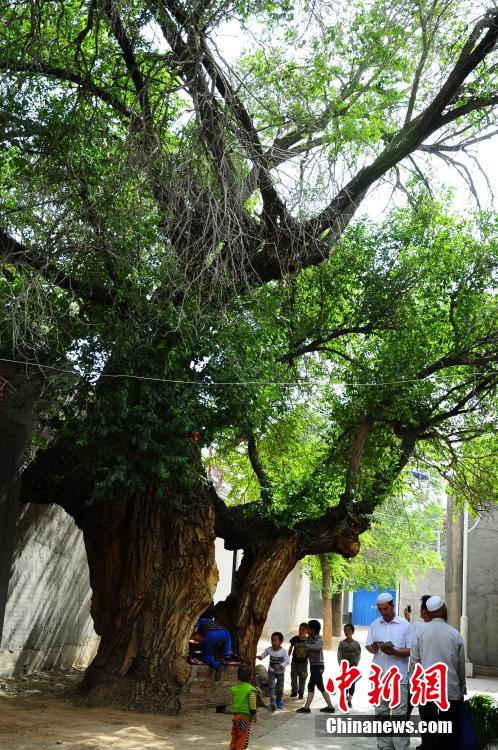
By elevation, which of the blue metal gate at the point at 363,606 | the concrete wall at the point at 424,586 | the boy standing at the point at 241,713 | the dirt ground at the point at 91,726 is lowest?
the dirt ground at the point at 91,726

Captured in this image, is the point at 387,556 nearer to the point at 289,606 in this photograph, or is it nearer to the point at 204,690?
the point at 289,606

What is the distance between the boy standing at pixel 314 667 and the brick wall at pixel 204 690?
1.62 m

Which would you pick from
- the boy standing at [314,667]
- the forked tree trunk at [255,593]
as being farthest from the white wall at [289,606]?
the forked tree trunk at [255,593]

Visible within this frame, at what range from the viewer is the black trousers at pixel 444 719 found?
6484mm

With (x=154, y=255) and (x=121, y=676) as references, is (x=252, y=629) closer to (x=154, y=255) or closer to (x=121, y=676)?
(x=121, y=676)

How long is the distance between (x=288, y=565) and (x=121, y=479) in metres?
4.72

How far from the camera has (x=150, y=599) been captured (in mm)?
11688

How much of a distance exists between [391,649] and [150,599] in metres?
5.06

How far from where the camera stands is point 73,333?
10.7 meters

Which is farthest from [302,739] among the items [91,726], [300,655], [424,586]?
[424,586]

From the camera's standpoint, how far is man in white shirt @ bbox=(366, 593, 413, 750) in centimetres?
736

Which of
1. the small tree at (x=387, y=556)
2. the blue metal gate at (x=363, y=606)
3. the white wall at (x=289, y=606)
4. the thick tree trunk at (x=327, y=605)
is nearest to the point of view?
the thick tree trunk at (x=327, y=605)

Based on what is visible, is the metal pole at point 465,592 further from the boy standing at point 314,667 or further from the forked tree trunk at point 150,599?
the forked tree trunk at point 150,599

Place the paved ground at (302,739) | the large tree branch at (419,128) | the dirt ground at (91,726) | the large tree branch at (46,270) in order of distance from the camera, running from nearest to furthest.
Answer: the dirt ground at (91,726) → the paved ground at (302,739) → the large tree branch at (46,270) → the large tree branch at (419,128)
